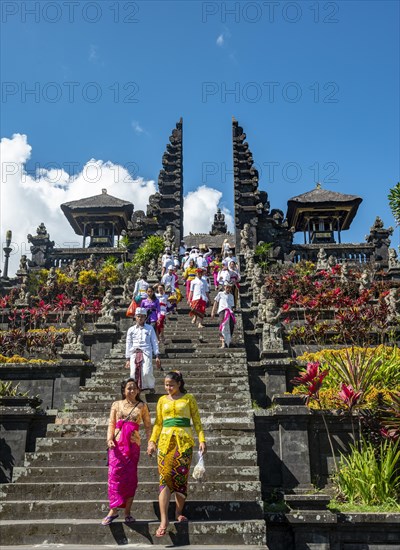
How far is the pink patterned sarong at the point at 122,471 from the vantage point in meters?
5.16

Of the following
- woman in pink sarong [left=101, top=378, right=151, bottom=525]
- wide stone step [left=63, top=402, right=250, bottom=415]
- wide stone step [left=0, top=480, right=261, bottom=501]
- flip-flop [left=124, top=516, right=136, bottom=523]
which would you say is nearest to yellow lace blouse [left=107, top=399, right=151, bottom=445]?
woman in pink sarong [left=101, top=378, right=151, bottom=525]

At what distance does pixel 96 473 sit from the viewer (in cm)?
644

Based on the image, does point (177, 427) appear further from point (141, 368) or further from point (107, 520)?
point (141, 368)

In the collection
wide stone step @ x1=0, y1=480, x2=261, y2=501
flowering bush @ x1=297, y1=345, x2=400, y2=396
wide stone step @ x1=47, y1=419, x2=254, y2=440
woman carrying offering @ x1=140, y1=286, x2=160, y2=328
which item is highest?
woman carrying offering @ x1=140, y1=286, x2=160, y2=328

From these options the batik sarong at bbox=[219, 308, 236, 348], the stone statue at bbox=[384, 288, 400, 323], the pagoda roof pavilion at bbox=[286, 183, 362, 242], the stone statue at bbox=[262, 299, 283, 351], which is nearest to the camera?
the stone statue at bbox=[262, 299, 283, 351]

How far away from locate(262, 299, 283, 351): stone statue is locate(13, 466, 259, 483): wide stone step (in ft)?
11.1

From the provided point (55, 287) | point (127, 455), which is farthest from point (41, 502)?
point (55, 287)

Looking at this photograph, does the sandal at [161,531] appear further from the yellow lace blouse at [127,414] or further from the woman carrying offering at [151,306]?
the woman carrying offering at [151,306]

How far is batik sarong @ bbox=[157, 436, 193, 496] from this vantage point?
507 centimetres

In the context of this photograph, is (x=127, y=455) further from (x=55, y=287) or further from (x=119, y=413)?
(x=55, y=287)

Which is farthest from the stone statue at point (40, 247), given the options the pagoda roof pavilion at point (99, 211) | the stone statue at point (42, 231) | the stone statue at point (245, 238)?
the stone statue at point (245, 238)

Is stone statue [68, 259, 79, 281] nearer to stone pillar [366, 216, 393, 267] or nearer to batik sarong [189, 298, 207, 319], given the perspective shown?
batik sarong [189, 298, 207, 319]

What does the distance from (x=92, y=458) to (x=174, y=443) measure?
2042 mm

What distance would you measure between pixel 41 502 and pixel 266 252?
20.3 metres
